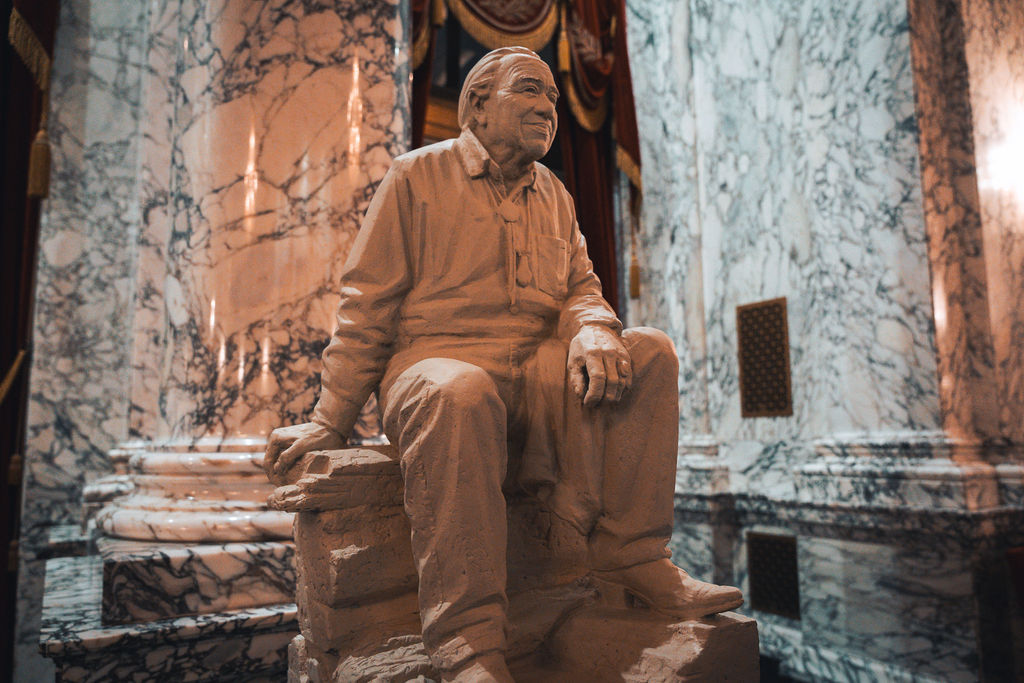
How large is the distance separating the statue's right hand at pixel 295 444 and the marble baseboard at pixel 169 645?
91cm

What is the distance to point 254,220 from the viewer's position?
3.00 metres

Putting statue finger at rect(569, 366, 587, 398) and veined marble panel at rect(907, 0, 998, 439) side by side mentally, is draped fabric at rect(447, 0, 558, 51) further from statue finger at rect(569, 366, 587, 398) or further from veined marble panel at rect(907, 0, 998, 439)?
statue finger at rect(569, 366, 587, 398)

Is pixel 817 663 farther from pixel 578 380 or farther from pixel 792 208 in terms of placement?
pixel 578 380

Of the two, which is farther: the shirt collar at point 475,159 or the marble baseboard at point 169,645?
the marble baseboard at point 169,645

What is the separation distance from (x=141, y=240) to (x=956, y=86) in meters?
4.81

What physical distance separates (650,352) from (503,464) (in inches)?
19.7

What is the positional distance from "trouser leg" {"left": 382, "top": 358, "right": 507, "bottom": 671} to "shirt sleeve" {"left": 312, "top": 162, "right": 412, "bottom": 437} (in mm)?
291

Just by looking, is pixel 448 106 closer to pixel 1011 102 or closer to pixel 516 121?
pixel 1011 102

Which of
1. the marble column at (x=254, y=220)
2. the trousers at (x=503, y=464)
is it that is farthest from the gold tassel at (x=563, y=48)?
the trousers at (x=503, y=464)

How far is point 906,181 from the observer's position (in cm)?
384

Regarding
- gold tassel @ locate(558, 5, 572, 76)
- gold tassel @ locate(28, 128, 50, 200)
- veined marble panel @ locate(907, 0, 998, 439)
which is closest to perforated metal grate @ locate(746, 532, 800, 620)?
veined marble panel @ locate(907, 0, 998, 439)

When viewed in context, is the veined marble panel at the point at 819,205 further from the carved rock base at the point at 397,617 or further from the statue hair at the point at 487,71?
the statue hair at the point at 487,71

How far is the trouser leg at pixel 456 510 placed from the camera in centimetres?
162

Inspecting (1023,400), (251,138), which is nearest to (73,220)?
(251,138)
